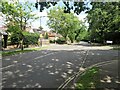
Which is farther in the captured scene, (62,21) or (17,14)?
(62,21)

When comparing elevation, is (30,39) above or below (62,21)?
below

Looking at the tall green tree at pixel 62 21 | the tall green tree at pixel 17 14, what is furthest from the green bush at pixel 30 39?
the tall green tree at pixel 62 21

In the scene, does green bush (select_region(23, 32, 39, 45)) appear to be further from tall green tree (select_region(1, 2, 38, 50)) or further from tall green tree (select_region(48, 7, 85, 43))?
tall green tree (select_region(48, 7, 85, 43))

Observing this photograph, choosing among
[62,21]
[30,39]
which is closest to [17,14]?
[30,39]

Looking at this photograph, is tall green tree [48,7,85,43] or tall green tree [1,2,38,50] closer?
tall green tree [1,2,38,50]

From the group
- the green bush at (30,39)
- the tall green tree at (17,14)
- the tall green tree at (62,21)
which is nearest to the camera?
the tall green tree at (17,14)

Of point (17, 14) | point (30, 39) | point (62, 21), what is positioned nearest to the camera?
point (17, 14)

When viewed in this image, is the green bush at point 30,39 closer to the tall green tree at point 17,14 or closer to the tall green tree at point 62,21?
the tall green tree at point 17,14

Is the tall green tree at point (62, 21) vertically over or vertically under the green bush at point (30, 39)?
over

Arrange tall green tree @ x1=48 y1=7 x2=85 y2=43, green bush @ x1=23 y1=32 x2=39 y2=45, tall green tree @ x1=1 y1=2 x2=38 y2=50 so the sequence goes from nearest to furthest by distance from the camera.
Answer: tall green tree @ x1=1 y1=2 x2=38 y2=50
green bush @ x1=23 y1=32 x2=39 y2=45
tall green tree @ x1=48 y1=7 x2=85 y2=43

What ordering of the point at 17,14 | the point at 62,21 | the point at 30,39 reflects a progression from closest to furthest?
1. the point at 17,14
2. the point at 30,39
3. the point at 62,21

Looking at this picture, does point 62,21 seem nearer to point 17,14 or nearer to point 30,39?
point 30,39

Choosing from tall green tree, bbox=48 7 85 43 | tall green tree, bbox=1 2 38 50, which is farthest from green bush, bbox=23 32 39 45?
tall green tree, bbox=48 7 85 43

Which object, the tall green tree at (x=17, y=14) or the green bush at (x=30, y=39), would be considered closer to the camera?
the tall green tree at (x=17, y=14)
